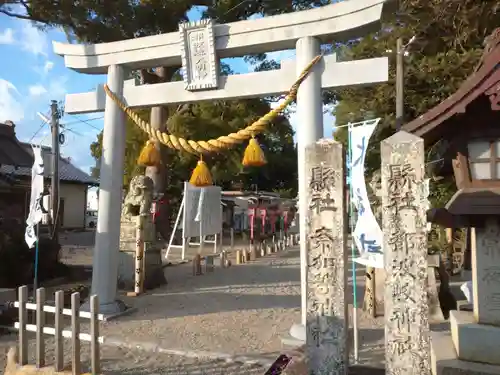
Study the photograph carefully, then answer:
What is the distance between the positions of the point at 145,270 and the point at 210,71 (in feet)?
16.9

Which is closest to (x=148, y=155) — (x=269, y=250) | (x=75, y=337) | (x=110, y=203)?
(x=110, y=203)

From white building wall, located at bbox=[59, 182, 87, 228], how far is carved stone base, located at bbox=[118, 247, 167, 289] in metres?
18.0

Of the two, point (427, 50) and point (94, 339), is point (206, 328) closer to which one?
point (94, 339)

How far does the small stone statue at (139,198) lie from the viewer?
1059 centimetres

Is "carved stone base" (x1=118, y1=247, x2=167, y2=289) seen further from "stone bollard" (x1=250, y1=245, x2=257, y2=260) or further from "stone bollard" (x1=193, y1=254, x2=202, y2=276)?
"stone bollard" (x1=250, y1=245, x2=257, y2=260)

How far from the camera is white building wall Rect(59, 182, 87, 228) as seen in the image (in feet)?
87.2

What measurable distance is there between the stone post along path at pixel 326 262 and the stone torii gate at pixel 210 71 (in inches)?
40.0

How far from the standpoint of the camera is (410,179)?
3.60 meters

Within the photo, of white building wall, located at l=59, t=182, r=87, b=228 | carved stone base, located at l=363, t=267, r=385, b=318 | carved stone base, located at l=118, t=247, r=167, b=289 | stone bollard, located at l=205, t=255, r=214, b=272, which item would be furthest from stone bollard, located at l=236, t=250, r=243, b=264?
white building wall, located at l=59, t=182, r=87, b=228

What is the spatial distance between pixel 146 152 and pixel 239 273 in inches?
240

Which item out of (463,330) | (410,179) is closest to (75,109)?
(410,179)

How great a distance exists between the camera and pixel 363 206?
191 inches

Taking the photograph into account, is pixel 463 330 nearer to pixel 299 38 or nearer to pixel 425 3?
pixel 299 38

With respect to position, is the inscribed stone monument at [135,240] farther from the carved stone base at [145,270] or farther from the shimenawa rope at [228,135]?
the shimenawa rope at [228,135]
